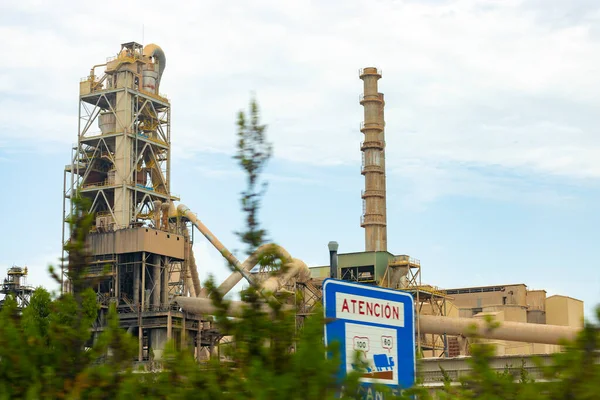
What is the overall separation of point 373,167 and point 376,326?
58.6 meters

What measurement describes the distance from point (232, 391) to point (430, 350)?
192ft

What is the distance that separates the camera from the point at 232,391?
5.78 meters

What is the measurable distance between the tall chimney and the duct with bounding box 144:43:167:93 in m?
14.9

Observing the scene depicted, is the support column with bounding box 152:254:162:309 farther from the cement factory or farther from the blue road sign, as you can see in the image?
the blue road sign

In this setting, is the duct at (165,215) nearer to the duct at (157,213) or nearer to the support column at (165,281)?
the duct at (157,213)

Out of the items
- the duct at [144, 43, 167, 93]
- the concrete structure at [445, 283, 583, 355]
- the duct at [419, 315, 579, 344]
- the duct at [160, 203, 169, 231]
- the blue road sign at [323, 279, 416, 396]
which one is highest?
the duct at [144, 43, 167, 93]

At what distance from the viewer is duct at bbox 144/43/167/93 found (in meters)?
63.8

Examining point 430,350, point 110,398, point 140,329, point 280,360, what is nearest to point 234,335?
point 280,360

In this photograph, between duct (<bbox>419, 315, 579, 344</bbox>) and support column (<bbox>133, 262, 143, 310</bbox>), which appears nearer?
duct (<bbox>419, 315, 579, 344</bbox>)

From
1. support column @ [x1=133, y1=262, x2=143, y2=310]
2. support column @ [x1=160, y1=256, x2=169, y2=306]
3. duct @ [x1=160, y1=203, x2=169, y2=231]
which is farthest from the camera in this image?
duct @ [x1=160, y1=203, x2=169, y2=231]

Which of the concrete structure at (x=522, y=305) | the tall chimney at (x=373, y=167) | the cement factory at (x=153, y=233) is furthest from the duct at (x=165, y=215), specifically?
the concrete structure at (x=522, y=305)

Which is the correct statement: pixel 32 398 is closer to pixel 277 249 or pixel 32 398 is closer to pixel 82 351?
pixel 82 351

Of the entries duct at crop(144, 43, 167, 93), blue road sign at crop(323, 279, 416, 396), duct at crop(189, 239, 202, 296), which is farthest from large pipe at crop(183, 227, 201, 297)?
blue road sign at crop(323, 279, 416, 396)

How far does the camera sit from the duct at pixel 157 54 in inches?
2510
